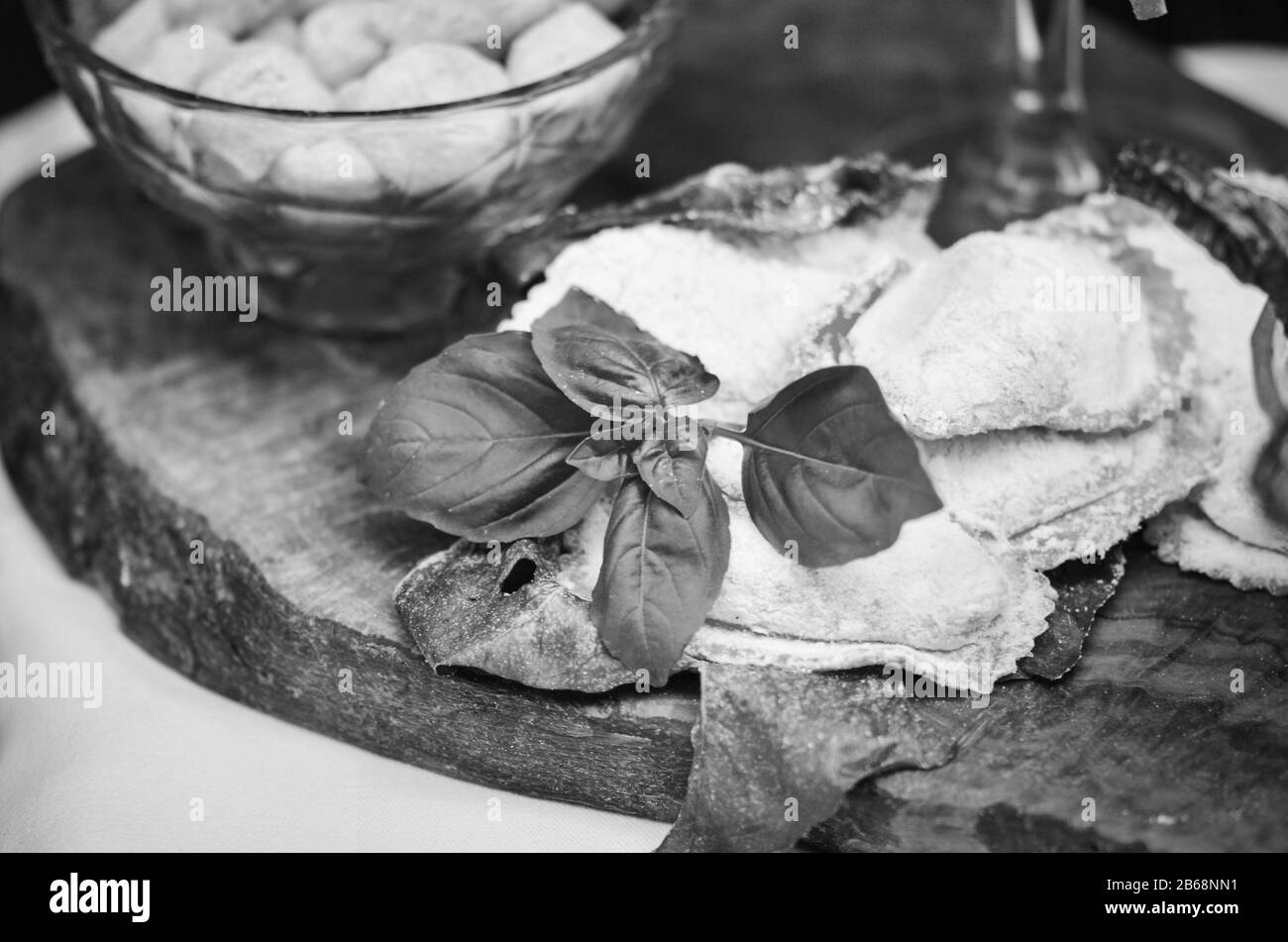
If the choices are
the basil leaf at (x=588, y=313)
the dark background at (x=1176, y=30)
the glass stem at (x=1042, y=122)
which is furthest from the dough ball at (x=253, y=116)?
the dark background at (x=1176, y=30)

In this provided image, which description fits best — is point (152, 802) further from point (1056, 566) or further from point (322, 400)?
point (1056, 566)

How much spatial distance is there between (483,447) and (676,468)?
0.17 m

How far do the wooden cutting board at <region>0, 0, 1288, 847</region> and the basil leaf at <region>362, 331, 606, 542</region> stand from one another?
133 millimetres

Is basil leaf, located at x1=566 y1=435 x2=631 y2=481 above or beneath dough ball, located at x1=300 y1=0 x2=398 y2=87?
beneath

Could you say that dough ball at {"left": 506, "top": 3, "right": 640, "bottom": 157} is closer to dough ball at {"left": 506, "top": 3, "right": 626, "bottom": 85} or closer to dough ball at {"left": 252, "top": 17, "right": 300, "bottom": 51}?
dough ball at {"left": 506, "top": 3, "right": 626, "bottom": 85}

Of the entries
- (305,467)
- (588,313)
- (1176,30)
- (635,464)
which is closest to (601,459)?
(635,464)

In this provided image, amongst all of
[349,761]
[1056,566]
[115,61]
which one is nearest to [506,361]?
[349,761]

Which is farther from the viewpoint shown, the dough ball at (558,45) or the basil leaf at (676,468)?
the dough ball at (558,45)

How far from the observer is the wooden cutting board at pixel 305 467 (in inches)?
48.4

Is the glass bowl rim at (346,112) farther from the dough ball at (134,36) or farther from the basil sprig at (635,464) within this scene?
the basil sprig at (635,464)

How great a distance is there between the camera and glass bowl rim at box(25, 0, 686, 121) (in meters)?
1.35

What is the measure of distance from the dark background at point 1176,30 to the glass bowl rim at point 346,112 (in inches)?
46.0

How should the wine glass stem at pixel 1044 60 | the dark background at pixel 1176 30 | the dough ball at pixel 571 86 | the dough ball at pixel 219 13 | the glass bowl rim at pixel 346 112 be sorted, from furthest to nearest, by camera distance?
the dark background at pixel 1176 30, the wine glass stem at pixel 1044 60, the dough ball at pixel 219 13, the dough ball at pixel 571 86, the glass bowl rim at pixel 346 112

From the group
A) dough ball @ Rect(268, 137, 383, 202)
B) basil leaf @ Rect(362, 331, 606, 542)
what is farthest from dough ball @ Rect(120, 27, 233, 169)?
basil leaf @ Rect(362, 331, 606, 542)
